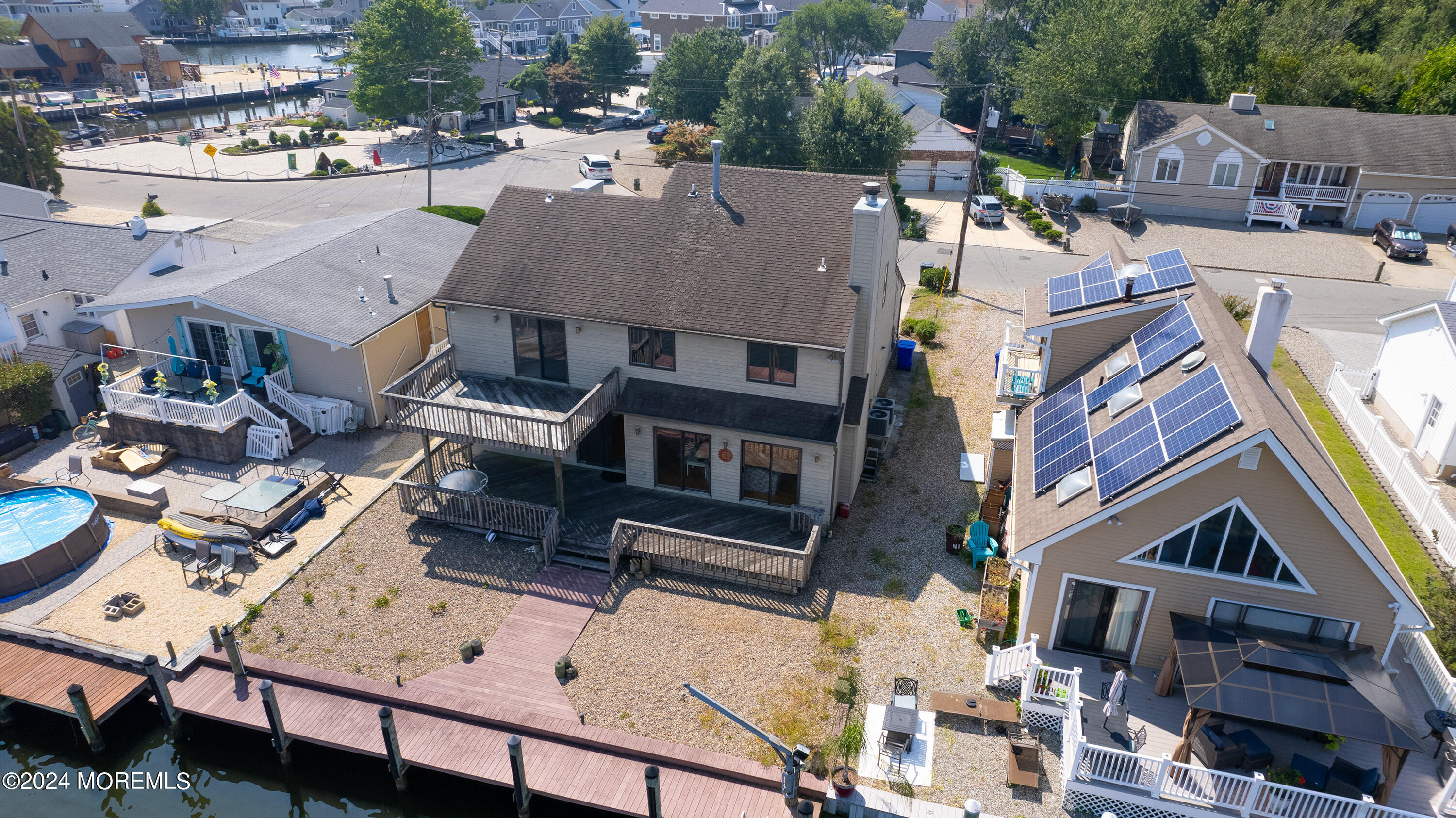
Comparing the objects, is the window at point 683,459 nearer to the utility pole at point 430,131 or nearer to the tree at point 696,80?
the utility pole at point 430,131

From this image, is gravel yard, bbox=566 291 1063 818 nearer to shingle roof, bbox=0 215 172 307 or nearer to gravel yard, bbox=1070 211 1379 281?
shingle roof, bbox=0 215 172 307

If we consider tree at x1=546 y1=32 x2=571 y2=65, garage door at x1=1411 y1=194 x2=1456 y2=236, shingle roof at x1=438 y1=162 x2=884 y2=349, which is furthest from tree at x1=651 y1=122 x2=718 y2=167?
garage door at x1=1411 y1=194 x2=1456 y2=236

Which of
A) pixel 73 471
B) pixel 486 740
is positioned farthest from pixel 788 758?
pixel 73 471

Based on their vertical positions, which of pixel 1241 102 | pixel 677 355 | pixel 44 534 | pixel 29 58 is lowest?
pixel 44 534

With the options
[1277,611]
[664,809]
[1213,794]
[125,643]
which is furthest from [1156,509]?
[125,643]

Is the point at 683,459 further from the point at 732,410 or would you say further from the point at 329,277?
the point at 329,277

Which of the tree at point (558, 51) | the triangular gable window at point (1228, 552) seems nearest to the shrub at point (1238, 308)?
the triangular gable window at point (1228, 552)

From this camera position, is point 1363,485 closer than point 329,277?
Yes
